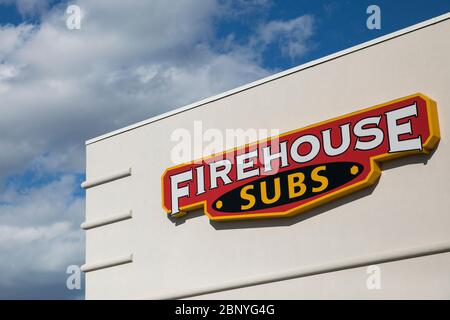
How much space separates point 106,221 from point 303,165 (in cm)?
529

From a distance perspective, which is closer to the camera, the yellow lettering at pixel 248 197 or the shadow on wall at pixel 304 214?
the shadow on wall at pixel 304 214

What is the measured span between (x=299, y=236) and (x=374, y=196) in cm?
171

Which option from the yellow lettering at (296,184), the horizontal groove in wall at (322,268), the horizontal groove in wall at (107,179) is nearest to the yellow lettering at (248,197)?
the yellow lettering at (296,184)

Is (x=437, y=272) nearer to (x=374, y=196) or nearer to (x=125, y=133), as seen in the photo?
(x=374, y=196)

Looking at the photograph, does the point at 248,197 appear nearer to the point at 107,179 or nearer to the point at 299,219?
the point at 299,219

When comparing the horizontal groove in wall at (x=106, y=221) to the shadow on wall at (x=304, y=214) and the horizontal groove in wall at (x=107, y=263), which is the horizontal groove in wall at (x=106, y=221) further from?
the shadow on wall at (x=304, y=214)

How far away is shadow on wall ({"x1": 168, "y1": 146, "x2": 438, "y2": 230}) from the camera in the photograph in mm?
13667

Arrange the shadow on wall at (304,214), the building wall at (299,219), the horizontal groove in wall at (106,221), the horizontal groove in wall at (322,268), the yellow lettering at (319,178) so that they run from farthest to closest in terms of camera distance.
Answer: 1. the horizontal groove in wall at (106,221)
2. the yellow lettering at (319,178)
3. the shadow on wall at (304,214)
4. the building wall at (299,219)
5. the horizontal groove in wall at (322,268)

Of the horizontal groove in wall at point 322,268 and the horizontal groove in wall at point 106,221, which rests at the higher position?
the horizontal groove in wall at point 106,221

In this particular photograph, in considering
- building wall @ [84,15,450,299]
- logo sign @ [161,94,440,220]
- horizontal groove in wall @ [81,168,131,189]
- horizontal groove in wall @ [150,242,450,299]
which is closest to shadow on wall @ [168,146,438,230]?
building wall @ [84,15,450,299]

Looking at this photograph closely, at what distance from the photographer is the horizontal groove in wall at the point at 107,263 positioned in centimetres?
1727

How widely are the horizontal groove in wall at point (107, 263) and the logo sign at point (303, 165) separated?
1538 millimetres

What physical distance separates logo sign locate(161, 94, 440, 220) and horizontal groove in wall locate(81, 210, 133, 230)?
3.87ft
